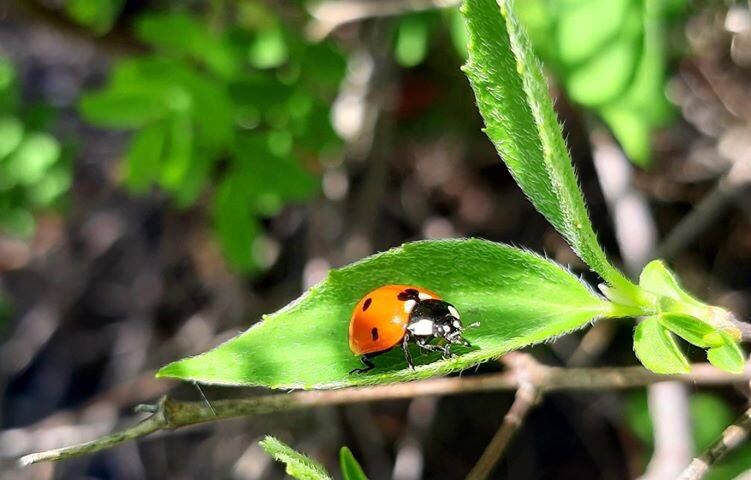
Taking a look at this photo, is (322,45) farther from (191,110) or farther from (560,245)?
(560,245)

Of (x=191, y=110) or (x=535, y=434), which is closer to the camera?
(x=191, y=110)

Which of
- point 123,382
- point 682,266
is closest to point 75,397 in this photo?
point 123,382

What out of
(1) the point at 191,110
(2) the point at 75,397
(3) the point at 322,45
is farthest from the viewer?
(2) the point at 75,397

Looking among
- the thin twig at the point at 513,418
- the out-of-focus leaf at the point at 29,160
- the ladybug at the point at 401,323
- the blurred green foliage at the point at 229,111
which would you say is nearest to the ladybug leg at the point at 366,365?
the ladybug at the point at 401,323

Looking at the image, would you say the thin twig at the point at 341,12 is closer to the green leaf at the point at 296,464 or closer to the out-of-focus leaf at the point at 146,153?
the out-of-focus leaf at the point at 146,153

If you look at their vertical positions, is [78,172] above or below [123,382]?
above

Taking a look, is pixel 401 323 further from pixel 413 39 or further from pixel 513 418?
pixel 413 39
